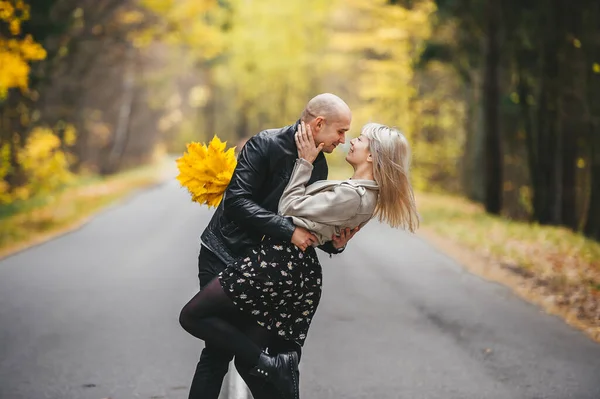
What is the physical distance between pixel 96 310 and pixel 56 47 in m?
16.0

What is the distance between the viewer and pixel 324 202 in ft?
12.7

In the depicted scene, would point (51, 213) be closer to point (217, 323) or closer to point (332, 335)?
point (332, 335)

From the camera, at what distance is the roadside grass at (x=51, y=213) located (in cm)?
1554

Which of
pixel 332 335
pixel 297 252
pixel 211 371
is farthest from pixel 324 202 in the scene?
pixel 332 335

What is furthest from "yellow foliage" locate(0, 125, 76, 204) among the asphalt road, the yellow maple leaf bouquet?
the yellow maple leaf bouquet

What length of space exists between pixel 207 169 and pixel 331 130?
0.72m

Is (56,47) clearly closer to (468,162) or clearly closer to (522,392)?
(468,162)

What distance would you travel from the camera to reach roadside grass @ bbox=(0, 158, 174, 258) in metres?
15.5

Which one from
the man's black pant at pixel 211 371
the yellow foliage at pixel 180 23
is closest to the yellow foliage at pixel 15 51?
the yellow foliage at pixel 180 23

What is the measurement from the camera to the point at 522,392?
5.99 meters

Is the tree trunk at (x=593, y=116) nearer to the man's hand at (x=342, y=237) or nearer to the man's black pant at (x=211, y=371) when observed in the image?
the man's hand at (x=342, y=237)

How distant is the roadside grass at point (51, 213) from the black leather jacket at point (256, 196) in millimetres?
10040

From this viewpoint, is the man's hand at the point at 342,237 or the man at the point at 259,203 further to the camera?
the man's hand at the point at 342,237

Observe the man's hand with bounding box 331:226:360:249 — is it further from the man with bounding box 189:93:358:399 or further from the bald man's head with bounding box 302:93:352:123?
the bald man's head with bounding box 302:93:352:123
